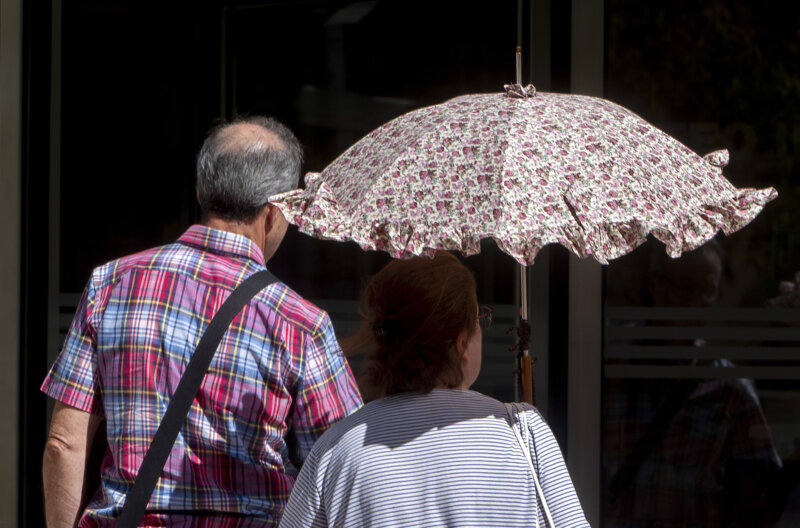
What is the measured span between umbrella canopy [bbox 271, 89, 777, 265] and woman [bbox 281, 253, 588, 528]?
0.19 meters

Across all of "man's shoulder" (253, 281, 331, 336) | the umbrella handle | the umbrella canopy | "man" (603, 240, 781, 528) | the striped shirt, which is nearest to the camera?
the umbrella canopy

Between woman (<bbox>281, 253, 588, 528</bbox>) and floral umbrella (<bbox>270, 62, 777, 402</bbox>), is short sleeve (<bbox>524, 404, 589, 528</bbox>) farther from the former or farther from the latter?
floral umbrella (<bbox>270, 62, 777, 402</bbox>)

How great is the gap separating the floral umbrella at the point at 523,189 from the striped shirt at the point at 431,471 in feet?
1.16

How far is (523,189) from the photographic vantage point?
68.9 inches

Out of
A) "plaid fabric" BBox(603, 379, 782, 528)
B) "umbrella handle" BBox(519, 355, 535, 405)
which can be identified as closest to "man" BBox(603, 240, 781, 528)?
"plaid fabric" BBox(603, 379, 782, 528)

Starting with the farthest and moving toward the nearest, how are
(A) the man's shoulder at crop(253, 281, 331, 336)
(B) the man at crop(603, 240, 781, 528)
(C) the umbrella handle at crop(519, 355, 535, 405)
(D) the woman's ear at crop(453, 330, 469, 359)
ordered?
(B) the man at crop(603, 240, 781, 528) → (C) the umbrella handle at crop(519, 355, 535, 405) → (A) the man's shoulder at crop(253, 281, 331, 336) → (D) the woman's ear at crop(453, 330, 469, 359)

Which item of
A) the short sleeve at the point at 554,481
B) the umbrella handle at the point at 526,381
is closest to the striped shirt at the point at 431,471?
the short sleeve at the point at 554,481

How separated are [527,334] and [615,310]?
169 centimetres

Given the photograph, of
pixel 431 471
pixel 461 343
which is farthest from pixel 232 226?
pixel 431 471

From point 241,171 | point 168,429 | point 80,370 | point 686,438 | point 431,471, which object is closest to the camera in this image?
point 431,471

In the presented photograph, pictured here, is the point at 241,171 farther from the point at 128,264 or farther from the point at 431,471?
the point at 431,471

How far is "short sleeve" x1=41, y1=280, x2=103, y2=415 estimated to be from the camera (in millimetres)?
2156

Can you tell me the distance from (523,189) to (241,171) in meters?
0.77

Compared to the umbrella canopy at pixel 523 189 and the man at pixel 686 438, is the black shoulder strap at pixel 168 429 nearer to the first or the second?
the umbrella canopy at pixel 523 189
